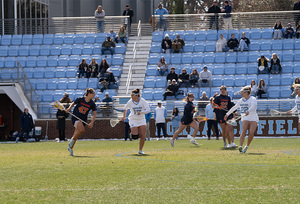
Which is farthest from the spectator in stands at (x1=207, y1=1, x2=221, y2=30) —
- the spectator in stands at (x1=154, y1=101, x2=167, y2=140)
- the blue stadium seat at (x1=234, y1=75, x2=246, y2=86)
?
the spectator in stands at (x1=154, y1=101, x2=167, y2=140)

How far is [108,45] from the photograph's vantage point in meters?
35.3

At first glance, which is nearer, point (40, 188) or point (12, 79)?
point (40, 188)

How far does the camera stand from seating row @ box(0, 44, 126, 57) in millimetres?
36000

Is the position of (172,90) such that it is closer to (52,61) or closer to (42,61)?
(52,61)

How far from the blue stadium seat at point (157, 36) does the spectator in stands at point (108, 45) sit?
9.10 feet

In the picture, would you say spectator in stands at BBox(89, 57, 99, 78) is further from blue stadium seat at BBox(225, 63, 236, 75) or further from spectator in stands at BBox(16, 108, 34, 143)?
blue stadium seat at BBox(225, 63, 236, 75)

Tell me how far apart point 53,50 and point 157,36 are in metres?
6.70

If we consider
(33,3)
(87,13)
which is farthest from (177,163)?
(87,13)

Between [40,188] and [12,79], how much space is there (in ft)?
76.3

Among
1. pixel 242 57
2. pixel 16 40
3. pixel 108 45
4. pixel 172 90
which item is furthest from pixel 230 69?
pixel 16 40

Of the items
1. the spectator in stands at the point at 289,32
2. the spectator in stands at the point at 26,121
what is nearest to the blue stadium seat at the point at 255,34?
the spectator in stands at the point at 289,32

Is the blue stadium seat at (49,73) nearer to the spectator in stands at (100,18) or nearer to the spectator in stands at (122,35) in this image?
the spectator in stands at (122,35)

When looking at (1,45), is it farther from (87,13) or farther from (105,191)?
(105,191)

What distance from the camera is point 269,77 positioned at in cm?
3178
